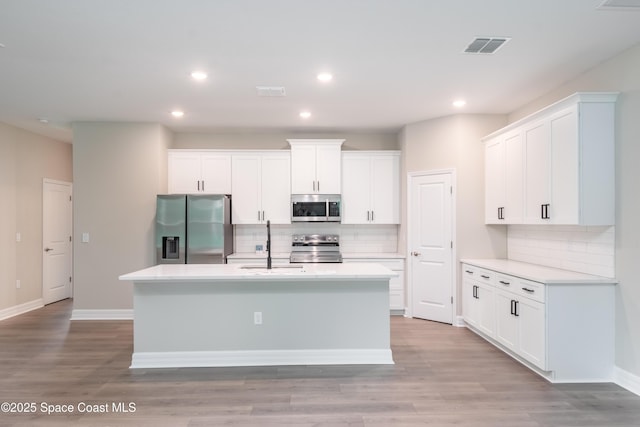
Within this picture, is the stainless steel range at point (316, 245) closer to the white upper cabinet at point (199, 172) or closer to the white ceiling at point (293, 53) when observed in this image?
the white upper cabinet at point (199, 172)

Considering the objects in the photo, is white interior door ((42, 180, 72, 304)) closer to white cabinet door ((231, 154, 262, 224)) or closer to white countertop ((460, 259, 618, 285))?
white cabinet door ((231, 154, 262, 224))

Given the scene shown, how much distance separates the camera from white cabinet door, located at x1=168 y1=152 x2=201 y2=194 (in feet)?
18.6

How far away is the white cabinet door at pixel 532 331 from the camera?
10.6 feet

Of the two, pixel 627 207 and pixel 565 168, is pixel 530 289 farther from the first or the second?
pixel 565 168

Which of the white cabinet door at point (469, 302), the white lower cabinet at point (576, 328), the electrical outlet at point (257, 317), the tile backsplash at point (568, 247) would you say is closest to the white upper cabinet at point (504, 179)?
the tile backsplash at point (568, 247)

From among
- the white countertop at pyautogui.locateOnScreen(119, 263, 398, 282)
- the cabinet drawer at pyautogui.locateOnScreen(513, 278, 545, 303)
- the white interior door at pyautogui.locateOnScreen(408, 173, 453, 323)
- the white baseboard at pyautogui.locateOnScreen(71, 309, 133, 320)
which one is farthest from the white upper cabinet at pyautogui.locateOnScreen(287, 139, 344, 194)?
the white baseboard at pyautogui.locateOnScreen(71, 309, 133, 320)

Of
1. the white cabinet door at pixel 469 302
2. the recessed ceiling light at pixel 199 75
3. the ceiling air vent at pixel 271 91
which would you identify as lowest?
the white cabinet door at pixel 469 302

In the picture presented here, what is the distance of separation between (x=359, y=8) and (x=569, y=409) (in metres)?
3.29

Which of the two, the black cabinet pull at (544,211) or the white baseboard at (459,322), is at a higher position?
the black cabinet pull at (544,211)

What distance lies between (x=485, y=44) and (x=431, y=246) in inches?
112

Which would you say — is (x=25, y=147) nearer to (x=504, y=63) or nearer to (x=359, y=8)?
(x=359, y=8)

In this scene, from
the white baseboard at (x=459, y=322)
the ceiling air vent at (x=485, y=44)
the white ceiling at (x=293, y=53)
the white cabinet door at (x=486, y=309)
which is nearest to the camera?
the white ceiling at (x=293, y=53)

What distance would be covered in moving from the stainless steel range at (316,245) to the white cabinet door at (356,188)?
40 cm

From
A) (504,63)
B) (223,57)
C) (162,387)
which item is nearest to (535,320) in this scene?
(504,63)
